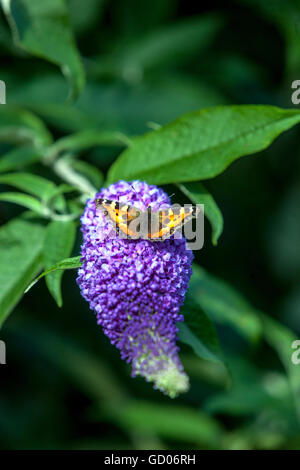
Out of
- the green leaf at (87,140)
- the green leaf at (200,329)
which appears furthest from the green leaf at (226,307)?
the green leaf at (87,140)

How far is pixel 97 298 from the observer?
2.07 metres

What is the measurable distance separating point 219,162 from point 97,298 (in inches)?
31.1

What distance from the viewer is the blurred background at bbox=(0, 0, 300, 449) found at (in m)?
4.02

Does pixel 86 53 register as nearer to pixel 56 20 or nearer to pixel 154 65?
pixel 154 65

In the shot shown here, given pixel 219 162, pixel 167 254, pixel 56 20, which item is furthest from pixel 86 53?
pixel 167 254

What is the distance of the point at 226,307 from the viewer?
11.0 feet

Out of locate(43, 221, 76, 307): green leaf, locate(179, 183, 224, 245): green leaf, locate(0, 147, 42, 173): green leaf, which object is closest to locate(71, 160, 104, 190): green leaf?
locate(0, 147, 42, 173): green leaf

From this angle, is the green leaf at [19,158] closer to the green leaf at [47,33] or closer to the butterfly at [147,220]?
the green leaf at [47,33]

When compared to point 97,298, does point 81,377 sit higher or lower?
higher

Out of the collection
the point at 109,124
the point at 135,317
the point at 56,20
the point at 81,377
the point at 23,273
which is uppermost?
the point at 109,124

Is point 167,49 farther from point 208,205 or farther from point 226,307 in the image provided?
point 208,205

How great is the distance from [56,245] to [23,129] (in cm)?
127

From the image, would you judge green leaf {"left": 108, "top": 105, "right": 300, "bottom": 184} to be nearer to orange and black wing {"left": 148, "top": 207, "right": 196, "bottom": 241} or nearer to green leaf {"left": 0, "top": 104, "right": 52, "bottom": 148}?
orange and black wing {"left": 148, "top": 207, "right": 196, "bottom": 241}

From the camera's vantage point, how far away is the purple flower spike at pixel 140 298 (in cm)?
203
